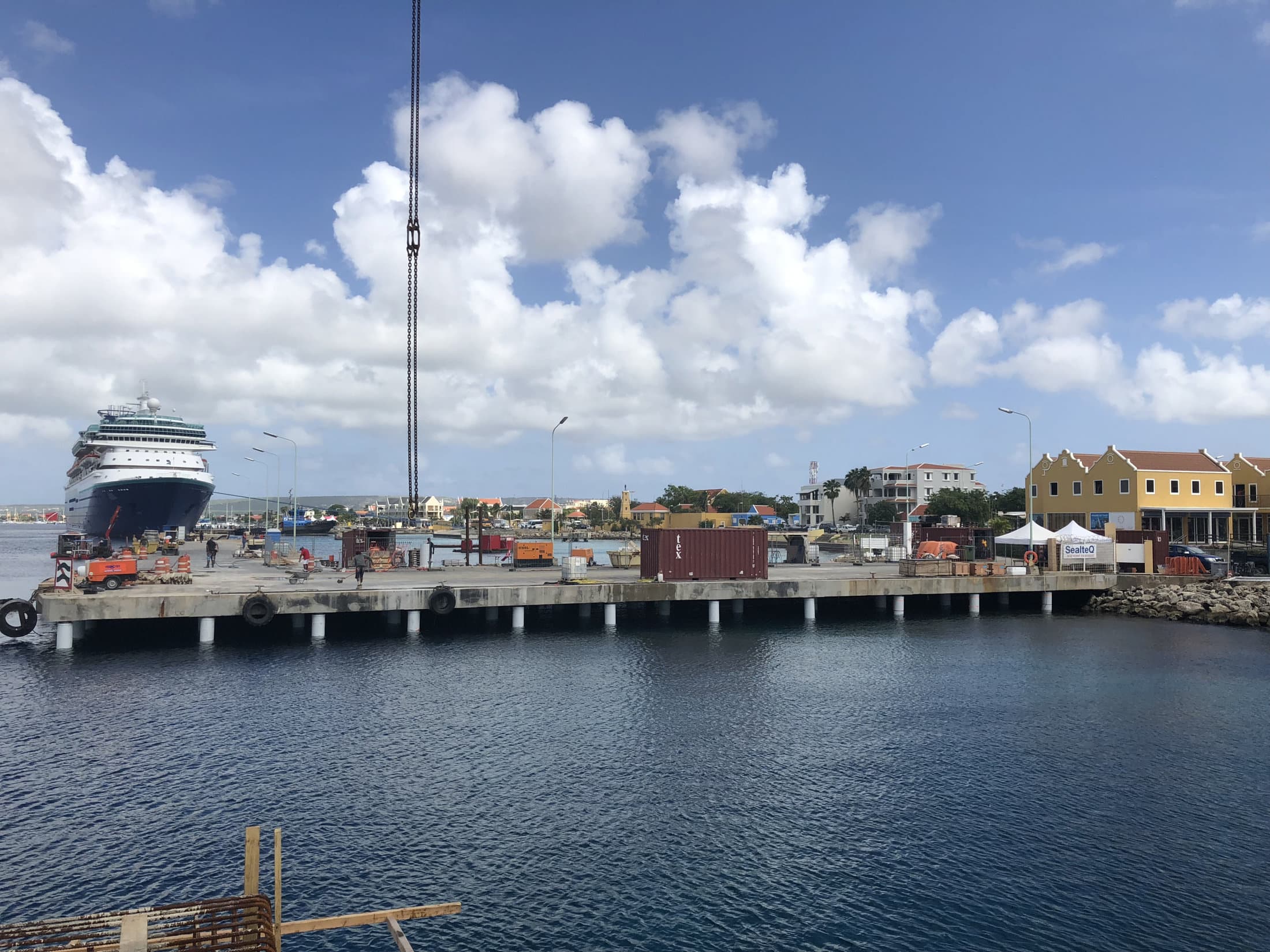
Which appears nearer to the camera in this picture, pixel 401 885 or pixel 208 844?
pixel 401 885

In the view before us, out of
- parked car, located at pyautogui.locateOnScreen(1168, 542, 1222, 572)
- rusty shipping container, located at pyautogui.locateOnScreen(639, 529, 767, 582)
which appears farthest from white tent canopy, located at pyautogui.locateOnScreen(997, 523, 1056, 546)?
rusty shipping container, located at pyautogui.locateOnScreen(639, 529, 767, 582)

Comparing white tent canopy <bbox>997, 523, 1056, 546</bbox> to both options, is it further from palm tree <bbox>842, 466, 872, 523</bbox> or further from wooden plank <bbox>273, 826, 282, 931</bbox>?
palm tree <bbox>842, 466, 872, 523</bbox>

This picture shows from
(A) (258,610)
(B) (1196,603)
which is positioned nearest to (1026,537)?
(B) (1196,603)

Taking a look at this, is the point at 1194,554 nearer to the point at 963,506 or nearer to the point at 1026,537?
the point at 1026,537

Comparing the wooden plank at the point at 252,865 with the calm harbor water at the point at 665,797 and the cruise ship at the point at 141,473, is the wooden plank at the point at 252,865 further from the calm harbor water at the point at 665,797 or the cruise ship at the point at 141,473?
the cruise ship at the point at 141,473

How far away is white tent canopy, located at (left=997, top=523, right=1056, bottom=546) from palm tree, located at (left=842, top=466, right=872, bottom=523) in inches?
3668

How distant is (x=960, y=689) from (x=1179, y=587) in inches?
1206

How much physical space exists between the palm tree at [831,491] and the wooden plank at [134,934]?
563ft

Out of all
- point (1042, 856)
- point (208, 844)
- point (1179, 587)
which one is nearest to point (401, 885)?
point (208, 844)

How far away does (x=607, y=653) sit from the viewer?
38.7 metres

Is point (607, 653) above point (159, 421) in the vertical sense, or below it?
below

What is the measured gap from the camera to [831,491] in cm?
17462

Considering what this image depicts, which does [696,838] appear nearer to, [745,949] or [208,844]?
[745,949]

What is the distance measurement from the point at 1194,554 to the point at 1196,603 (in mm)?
11975
